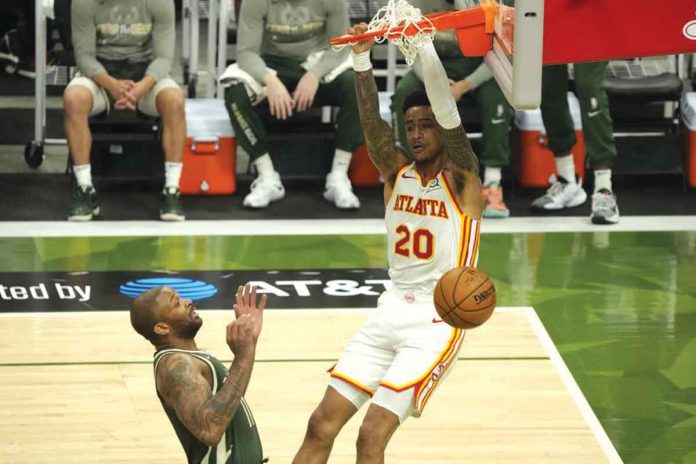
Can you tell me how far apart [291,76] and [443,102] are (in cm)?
494

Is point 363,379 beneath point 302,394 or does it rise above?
above

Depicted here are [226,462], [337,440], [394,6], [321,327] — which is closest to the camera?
[226,462]

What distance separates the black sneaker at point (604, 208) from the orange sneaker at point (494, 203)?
0.62 meters

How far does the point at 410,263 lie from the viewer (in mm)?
5195

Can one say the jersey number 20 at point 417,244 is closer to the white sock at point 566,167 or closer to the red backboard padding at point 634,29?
the red backboard padding at point 634,29

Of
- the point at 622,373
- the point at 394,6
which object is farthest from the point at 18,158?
the point at 394,6

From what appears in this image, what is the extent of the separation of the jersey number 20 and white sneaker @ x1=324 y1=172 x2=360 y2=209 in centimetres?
455

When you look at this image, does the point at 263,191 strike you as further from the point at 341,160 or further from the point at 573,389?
the point at 573,389

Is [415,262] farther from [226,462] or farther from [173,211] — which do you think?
[173,211]

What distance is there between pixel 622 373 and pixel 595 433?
867 millimetres

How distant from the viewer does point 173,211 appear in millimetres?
9523

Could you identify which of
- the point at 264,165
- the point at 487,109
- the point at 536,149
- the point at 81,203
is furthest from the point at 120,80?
the point at 536,149

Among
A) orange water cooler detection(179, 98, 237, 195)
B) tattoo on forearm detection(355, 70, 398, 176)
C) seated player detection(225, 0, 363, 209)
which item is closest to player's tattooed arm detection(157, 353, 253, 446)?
tattoo on forearm detection(355, 70, 398, 176)

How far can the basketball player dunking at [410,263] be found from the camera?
4.95m
